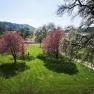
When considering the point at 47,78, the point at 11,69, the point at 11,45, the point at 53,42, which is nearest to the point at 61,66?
the point at 11,69

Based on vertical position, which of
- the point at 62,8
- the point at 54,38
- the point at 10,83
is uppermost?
the point at 62,8

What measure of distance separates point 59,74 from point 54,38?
20.9 meters

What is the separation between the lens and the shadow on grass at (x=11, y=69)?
52812 millimetres

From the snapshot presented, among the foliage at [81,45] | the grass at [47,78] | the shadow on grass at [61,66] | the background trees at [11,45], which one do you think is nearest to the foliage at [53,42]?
the shadow on grass at [61,66]

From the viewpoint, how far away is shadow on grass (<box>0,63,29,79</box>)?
52812mm

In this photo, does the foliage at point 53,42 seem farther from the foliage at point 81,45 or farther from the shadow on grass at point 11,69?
the foliage at point 81,45

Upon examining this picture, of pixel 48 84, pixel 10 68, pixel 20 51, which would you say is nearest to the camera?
pixel 48 84

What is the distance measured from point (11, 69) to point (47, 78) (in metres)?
11.9

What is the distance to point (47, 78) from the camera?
48.9 metres

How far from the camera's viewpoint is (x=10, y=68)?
59.1m

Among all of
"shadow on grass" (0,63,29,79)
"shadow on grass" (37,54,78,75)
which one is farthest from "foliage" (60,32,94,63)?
"shadow on grass" (37,54,78,75)

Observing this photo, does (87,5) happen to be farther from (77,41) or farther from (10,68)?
(10,68)

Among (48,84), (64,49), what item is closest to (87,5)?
(64,49)

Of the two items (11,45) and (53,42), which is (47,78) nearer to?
(11,45)
